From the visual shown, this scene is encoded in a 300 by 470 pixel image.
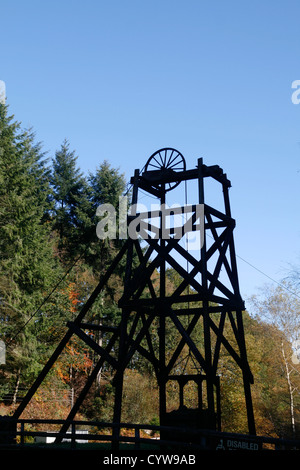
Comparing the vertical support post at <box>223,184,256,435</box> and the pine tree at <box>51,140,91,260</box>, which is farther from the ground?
the pine tree at <box>51,140,91,260</box>

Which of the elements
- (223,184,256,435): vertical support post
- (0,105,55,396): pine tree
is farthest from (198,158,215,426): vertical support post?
(0,105,55,396): pine tree

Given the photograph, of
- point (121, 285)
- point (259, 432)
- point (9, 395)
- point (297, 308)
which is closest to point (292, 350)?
point (297, 308)

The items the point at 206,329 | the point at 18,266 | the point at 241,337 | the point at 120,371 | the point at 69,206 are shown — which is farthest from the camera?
the point at 69,206

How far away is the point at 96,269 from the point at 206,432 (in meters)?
34.7

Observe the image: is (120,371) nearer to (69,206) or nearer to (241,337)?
(241,337)

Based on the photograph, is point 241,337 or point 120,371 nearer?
point 120,371

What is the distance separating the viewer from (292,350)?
3556 centimetres

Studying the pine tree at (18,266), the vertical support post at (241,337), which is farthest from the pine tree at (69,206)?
the vertical support post at (241,337)

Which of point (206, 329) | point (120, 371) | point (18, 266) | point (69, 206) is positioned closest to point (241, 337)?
point (206, 329)

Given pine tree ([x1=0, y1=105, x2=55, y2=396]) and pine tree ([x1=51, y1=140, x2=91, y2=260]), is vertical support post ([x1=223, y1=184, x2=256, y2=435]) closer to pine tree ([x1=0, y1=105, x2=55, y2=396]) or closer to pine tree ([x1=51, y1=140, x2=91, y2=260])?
pine tree ([x1=0, y1=105, x2=55, y2=396])

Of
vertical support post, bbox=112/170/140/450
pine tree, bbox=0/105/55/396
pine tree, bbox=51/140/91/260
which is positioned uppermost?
pine tree, bbox=51/140/91/260

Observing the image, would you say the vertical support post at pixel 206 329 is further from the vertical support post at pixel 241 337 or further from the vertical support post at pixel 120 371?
the vertical support post at pixel 120 371
